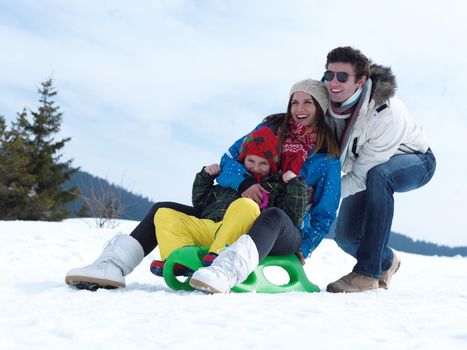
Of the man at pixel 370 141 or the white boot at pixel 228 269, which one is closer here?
the white boot at pixel 228 269

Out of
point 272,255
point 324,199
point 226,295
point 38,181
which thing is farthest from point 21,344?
point 38,181

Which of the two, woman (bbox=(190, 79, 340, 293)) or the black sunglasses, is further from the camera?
the black sunglasses

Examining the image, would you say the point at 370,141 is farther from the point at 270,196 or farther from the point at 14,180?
the point at 14,180

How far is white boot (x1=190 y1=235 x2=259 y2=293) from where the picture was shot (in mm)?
2268

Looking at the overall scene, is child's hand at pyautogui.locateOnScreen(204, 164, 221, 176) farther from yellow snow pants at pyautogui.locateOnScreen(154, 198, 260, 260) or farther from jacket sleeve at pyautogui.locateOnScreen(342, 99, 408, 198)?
jacket sleeve at pyautogui.locateOnScreen(342, 99, 408, 198)

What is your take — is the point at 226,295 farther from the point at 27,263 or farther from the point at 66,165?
the point at 66,165

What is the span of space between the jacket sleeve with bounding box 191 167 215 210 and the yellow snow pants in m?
0.17

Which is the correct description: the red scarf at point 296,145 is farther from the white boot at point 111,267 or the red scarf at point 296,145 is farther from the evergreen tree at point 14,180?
the evergreen tree at point 14,180

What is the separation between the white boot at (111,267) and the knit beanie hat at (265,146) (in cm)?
83

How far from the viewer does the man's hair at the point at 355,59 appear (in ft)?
10.6

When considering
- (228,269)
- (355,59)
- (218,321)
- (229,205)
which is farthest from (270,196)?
(218,321)

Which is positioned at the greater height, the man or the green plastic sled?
the man

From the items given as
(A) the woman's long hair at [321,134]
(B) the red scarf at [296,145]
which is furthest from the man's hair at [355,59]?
(B) the red scarf at [296,145]

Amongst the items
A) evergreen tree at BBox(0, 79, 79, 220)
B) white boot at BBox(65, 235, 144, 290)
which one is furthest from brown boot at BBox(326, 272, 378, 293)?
evergreen tree at BBox(0, 79, 79, 220)
